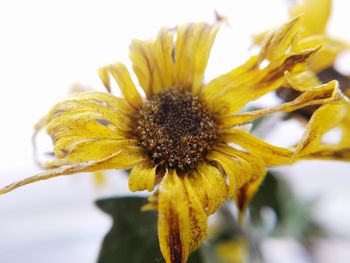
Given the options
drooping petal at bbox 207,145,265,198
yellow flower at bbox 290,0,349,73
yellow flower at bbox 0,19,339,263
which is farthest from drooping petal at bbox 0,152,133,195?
yellow flower at bbox 290,0,349,73

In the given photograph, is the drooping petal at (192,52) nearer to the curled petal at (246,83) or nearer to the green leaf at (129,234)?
the curled petal at (246,83)

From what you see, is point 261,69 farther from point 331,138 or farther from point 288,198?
point 288,198

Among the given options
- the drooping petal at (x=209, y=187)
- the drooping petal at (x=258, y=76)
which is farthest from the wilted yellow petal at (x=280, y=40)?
the drooping petal at (x=209, y=187)

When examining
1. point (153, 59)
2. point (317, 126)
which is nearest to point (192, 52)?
point (153, 59)

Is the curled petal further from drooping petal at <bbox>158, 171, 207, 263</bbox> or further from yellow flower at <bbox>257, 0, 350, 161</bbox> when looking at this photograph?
drooping petal at <bbox>158, 171, 207, 263</bbox>

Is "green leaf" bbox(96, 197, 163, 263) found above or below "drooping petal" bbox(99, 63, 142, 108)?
below
